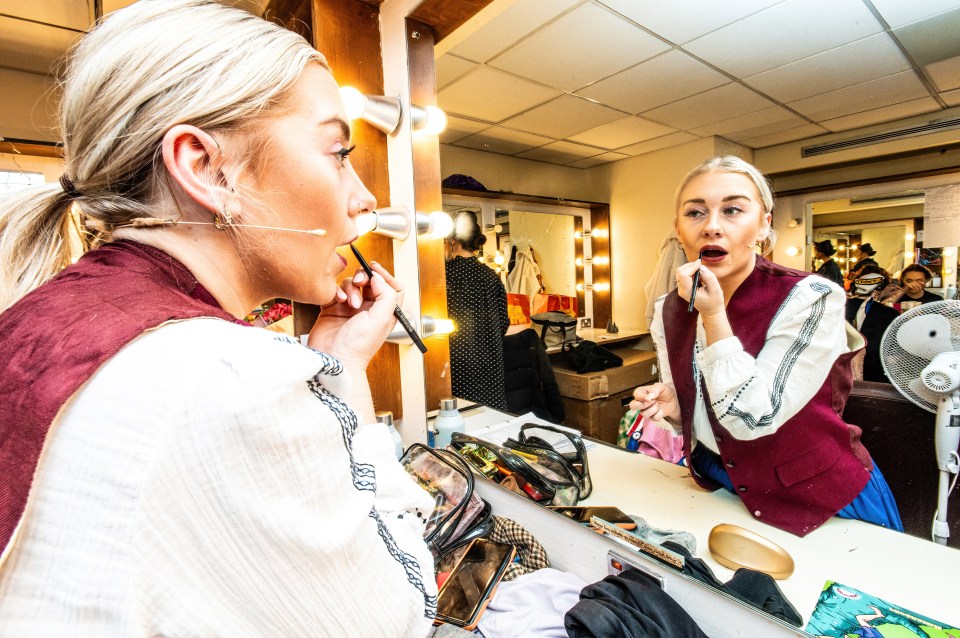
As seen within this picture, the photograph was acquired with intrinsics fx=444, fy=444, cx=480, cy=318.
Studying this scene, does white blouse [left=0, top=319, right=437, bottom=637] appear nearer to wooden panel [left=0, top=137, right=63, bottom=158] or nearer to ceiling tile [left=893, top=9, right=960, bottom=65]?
ceiling tile [left=893, top=9, right=960, bottom=65]

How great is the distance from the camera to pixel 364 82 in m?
1.32

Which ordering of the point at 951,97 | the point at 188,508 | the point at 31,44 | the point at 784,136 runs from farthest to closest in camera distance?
1. the point at 31,44
2. the point at 784,136
3. the point at 951,97
4. the point at 188,508

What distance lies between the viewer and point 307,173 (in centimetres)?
55

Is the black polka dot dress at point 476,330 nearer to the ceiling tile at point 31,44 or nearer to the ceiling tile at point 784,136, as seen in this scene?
the ceiling tile at point 784,136

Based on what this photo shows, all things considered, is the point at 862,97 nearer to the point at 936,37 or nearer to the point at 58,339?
the point at 936,37

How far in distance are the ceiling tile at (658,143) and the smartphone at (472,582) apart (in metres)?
0.79

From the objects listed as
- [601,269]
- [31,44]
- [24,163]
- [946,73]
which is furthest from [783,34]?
[24,163]

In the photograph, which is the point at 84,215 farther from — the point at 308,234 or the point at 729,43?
the point at 729,43

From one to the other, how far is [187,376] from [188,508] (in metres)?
0.10

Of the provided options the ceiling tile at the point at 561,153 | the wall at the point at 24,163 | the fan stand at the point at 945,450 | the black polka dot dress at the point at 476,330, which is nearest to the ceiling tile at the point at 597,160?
the ceiling tile at the point at 561,153

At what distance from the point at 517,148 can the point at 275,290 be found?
64cm

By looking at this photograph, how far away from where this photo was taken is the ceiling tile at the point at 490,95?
0.89 metres

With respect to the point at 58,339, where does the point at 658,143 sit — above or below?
above

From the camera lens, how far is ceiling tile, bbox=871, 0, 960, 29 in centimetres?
57
